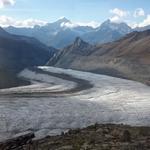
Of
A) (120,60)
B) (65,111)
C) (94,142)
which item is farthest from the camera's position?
(120,60)

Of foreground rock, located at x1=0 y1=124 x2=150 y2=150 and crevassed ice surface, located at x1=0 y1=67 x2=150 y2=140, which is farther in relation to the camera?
crevassed ice surface, located at x1=0 y1=67 x2=150 y2=140

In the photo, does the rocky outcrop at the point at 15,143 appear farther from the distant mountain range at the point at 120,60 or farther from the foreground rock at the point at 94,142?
the distant mountain range at the point at 120,60

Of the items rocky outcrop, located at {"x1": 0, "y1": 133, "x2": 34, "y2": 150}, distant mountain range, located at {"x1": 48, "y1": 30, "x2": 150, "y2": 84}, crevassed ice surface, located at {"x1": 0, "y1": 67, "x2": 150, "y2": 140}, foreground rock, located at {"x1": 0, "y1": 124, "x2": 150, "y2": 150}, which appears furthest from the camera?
distant mountain range, located at {"x1": 48, "y1": 30, "x2": 150, "y2": 84}

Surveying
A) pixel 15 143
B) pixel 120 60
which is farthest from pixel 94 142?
pixel 120 60

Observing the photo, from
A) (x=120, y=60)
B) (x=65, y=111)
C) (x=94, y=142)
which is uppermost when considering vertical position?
(x=120, y=60)

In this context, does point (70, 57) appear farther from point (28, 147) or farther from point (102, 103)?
point (28, 147)

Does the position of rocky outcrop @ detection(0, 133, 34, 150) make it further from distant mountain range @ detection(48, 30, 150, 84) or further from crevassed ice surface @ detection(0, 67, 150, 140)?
distant mountain range @ detection(48, 30, 150, 84)

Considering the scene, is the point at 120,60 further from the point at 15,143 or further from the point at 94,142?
the point at 15,143

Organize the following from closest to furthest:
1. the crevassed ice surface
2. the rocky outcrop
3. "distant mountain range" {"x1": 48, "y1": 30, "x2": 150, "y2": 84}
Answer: the rocky outcrop → the crevassed ice surface → "distant mountain range" {"x1": 48, "y1": 30, "x2": 150, "y2": 84}

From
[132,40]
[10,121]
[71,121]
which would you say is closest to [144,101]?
[71,121]

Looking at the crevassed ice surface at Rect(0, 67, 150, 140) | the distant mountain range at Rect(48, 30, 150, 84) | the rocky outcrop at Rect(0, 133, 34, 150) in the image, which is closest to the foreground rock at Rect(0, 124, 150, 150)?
the rocky outcrop at Rect(0, 133, 34, 150)
